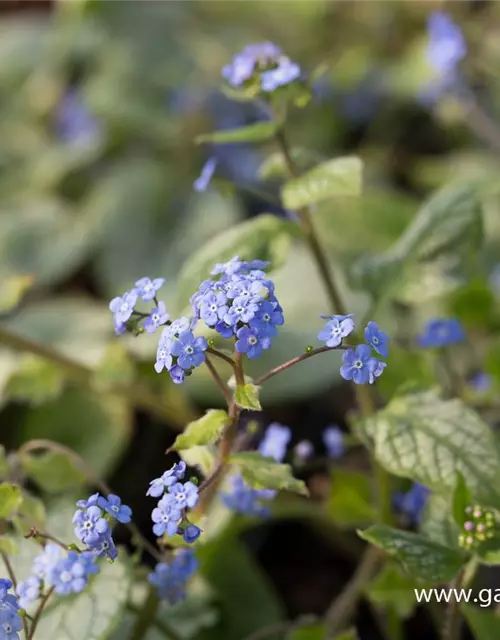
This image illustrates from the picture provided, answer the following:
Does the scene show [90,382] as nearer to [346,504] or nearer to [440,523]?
[346,504]

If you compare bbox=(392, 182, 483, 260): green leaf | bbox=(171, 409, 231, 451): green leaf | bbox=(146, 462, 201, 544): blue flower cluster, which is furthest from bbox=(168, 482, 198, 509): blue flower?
bbox=(392, 182, 483, 260): green leaf

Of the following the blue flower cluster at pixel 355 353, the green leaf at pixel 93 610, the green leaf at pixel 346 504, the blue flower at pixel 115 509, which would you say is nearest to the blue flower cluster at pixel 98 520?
the blue flower at pixel 115 509

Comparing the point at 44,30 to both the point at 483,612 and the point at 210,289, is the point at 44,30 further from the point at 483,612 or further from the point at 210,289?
the point at 483,612

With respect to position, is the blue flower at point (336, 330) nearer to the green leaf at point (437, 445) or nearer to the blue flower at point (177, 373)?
the blue flower at point (177, 373)

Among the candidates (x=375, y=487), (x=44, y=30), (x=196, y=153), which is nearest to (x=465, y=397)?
(x=375, y=487)

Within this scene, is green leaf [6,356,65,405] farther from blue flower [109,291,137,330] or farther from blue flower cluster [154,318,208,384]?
blue flower cluster [154,318,208,384]

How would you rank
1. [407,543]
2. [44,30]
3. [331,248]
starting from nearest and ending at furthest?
[407,543]
[331,248]
[44,30]

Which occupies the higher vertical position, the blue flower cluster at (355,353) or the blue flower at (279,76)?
the blue flower at (279,76)

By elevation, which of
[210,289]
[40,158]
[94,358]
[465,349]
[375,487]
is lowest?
[465,349]
